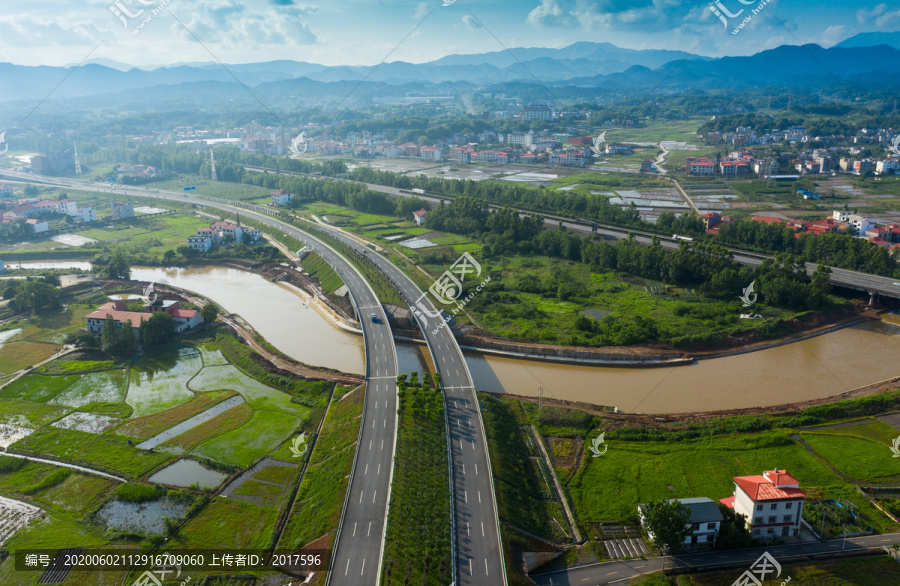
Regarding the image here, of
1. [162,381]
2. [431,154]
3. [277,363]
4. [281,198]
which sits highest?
[431,154]

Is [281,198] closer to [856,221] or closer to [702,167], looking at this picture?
[702,167]

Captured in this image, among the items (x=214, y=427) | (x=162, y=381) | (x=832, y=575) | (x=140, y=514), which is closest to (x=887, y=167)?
(x=832, y=575)

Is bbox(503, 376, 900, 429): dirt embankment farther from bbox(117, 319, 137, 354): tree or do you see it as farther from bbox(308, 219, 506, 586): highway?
bbox(117, 319, 137, 354): tree

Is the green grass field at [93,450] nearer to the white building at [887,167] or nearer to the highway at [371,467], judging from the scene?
the highway at [371,467]

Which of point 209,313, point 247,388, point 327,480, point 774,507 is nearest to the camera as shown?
point 774,507

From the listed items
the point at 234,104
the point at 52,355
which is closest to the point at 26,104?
the point at 234,104

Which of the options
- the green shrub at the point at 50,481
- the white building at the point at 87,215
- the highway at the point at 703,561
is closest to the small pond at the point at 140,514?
the green shrub at the point at 50,481
